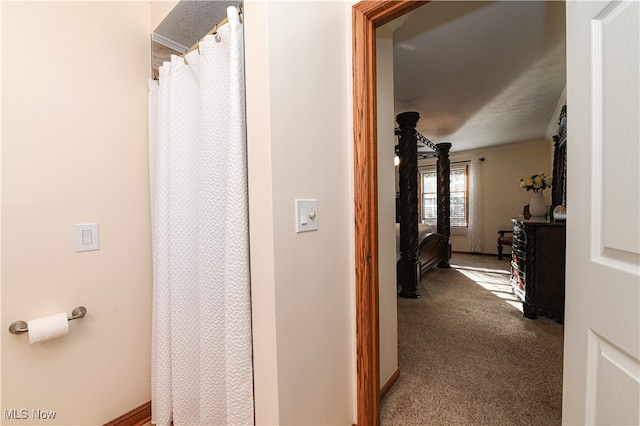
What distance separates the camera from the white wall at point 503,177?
17.7 ft

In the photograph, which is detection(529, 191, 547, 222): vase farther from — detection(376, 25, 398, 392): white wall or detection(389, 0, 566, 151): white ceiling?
detection(376, 25, 398, 392): white wall

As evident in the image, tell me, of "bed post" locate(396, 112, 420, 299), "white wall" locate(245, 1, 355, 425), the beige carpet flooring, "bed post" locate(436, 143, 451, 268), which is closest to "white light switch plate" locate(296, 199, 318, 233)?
"white wall" locate(245, 1, 355, 425)

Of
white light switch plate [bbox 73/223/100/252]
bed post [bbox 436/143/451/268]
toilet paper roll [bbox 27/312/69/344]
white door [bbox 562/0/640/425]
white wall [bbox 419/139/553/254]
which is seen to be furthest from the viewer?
white wall [bbox 419/139/553/254]

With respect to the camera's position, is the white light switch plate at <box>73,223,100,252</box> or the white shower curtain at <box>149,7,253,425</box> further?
the white light switch plate at <box>73,223,100,252</box>

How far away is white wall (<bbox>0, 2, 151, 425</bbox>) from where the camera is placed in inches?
41.8

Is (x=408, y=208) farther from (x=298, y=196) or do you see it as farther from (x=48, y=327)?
(x=48, y=327)

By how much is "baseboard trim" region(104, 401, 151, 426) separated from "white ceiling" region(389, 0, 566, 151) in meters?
2.65

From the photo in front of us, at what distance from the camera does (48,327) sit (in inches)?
42.7

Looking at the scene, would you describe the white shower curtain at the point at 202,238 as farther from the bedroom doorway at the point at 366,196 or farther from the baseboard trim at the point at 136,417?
the bedroom doorway at the point at 366,196

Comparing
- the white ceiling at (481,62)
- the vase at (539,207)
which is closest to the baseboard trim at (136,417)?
the white ceiling at (481,62)

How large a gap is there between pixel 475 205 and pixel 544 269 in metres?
3.92

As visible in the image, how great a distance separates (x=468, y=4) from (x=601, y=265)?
188 cm

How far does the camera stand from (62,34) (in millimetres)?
1169

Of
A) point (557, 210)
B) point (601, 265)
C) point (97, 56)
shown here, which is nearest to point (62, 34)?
point (97, 56)
